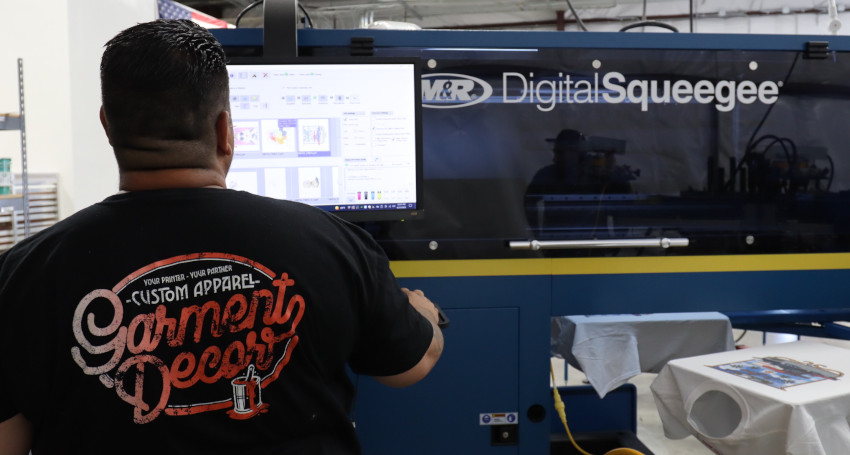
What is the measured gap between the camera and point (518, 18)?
7539 millimetres

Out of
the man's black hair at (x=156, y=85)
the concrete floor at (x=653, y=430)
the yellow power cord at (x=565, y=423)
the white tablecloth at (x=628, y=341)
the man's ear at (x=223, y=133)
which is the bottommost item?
the concrete floor at (x=653, y=430)

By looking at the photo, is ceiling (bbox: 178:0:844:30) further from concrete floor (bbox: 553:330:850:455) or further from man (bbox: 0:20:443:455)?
man (bbox: 0:20:443:455)

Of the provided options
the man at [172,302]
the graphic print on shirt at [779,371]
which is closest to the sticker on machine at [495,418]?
the graphic print on shirt at [779,371]

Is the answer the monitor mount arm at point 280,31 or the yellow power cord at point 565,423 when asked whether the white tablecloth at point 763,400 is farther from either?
the monitor mount arm at point 280,31

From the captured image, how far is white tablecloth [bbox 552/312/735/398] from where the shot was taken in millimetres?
2006

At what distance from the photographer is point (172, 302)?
2.61 feet

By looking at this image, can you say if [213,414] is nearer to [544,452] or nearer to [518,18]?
[544,452]

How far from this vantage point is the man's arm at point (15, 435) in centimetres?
85

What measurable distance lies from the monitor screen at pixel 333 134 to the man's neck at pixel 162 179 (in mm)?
675

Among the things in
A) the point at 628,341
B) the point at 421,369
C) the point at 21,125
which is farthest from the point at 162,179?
the point at 21,125

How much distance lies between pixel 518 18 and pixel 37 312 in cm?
731

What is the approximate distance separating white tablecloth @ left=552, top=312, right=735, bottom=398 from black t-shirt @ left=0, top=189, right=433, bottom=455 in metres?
1.25

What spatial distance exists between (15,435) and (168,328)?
26cm

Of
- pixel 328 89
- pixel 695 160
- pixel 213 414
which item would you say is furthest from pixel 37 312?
pixel 695 160
